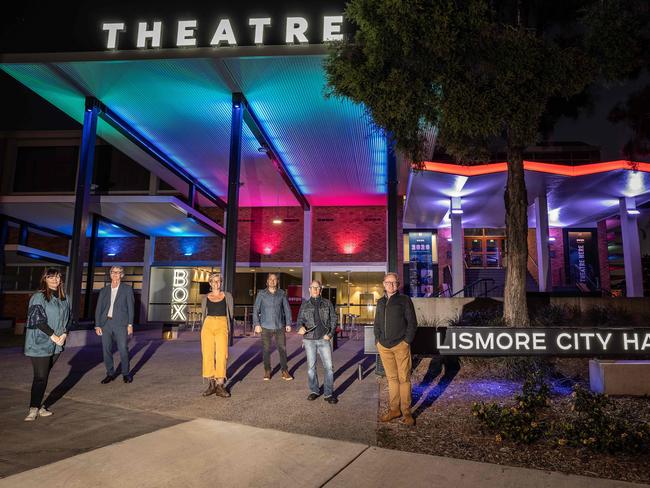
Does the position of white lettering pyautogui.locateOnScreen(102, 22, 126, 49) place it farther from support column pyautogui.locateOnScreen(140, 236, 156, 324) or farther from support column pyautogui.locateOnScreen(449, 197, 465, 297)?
support column pyautogui.locateOnScreen(140, 236, 156, 324)

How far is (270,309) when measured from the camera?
767 cm

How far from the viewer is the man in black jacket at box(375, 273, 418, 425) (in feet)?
17.4

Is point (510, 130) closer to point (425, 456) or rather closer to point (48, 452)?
point (425, 456)

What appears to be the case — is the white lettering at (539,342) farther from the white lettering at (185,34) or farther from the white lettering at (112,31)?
the white lettering at (112,31)

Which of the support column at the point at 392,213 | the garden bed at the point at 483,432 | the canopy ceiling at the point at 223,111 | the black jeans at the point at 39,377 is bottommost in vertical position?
the garden bed at the point at 483,432

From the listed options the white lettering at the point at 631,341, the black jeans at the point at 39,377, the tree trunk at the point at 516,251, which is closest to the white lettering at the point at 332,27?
the tree trunk at the point at 516,251

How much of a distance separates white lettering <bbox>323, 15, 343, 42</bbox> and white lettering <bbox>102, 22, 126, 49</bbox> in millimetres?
5747

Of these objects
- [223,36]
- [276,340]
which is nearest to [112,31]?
[223,36]

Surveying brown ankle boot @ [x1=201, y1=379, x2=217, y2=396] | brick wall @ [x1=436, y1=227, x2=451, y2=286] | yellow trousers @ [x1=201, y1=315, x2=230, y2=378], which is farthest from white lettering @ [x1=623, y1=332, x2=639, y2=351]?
brick wall @ [x1=436, y1=227, x2=451, y2=286]

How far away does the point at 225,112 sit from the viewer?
1562 cm

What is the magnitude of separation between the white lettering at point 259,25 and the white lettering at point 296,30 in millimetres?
631

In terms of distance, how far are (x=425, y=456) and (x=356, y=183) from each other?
19.0 m

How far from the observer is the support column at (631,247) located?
56.3ft

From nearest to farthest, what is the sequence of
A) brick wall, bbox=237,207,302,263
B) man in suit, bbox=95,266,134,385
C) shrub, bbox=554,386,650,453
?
shrub, bbox=554,386,650,453 < man in suit, bbox=95,266,134,385 < brick wall, bbox=237,207,302,263
